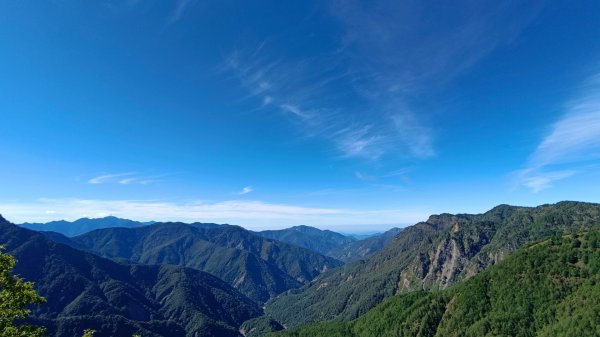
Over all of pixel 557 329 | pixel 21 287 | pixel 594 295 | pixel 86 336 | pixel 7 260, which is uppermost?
pixel 7 260

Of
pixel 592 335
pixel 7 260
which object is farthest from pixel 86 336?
pixel 592 335

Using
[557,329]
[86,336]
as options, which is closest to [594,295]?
[557,329]

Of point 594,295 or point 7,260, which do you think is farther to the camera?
point 594,295

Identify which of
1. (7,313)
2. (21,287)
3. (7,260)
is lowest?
(7,313)

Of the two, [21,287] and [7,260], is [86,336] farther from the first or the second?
[7,260]

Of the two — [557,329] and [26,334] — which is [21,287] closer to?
[26,334]

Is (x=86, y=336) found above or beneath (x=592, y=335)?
above

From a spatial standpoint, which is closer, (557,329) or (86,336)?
(86,336)

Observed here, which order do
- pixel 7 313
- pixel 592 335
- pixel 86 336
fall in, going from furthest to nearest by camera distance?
pixel 592 335
pixel 86 336
pixel 7 313

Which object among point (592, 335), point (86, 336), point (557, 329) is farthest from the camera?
point (557, 329)
